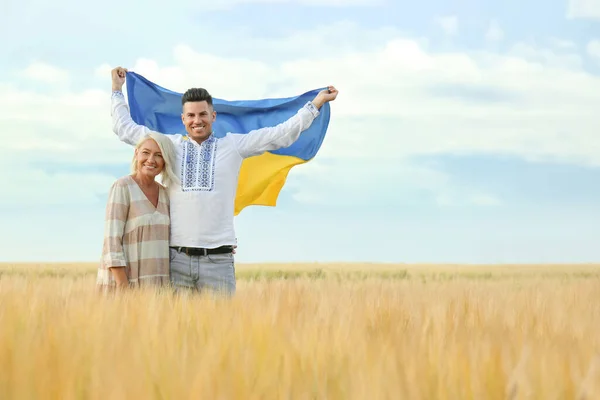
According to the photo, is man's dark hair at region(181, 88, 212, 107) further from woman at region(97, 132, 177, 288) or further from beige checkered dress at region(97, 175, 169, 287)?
beige checkered dress at region(97, 175, 169, 287)

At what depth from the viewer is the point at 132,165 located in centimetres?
469

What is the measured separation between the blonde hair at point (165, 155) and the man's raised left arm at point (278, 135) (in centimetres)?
51

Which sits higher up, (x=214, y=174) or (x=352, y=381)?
(x=214, y=174)

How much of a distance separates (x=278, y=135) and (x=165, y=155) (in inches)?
31.4

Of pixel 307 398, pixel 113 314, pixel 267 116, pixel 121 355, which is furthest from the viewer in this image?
pixel 267 116

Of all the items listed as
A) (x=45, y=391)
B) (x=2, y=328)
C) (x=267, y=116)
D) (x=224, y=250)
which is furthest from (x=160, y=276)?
(x=45, y=391)

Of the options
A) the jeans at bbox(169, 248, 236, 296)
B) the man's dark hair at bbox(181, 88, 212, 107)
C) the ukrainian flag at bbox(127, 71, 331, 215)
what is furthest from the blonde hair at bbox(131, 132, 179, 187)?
the ukrainian flag at bbox(127, 71, 331, 215)

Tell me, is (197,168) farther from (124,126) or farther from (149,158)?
(124,126)

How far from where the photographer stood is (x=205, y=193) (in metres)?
4.70

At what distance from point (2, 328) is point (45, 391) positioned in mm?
1176

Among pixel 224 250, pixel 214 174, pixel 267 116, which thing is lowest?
pixel 224 250

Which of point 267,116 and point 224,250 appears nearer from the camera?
point 224,250

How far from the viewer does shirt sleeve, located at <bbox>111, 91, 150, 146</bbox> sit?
16.4 ft

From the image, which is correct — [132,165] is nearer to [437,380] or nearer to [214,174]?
[214,174]
